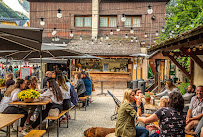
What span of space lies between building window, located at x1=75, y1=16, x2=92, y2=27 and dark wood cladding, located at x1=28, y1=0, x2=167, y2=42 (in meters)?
0.37

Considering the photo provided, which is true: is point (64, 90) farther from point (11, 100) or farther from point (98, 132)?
point (98, 132)

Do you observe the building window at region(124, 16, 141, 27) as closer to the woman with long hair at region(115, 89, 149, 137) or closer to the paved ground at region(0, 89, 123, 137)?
the paved ground at region(0, 89, 123, 137)

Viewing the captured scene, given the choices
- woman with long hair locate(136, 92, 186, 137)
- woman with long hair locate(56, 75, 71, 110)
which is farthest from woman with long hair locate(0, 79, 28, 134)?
woman with long hair locate(136, 92, 186, 137)

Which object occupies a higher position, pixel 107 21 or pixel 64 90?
pixel 107 21

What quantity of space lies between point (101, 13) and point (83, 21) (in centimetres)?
193

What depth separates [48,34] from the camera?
71.3 feet

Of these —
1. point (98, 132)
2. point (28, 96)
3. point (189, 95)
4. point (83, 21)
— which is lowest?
point (98, 132)

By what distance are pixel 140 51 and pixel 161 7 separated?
551cm

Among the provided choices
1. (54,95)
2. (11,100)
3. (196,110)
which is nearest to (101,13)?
(54,95)

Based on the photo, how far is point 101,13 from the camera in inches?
822

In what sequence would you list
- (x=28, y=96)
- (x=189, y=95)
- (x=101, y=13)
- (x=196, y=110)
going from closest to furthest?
(x=196, y=110) → (x=28, y=96) → (x=189, y=95) → (x=101, y=13)

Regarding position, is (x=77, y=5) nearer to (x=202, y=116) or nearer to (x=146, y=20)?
(x=146, y=20)

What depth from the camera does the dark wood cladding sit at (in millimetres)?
20781

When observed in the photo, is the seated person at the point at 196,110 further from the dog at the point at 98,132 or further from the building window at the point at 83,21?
the building window at the point at 83,21
